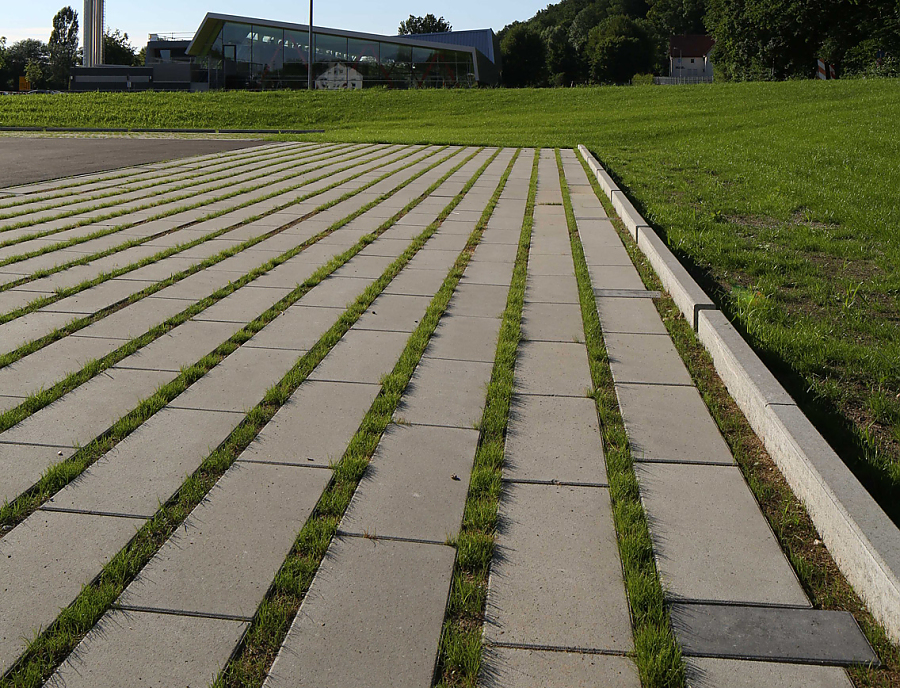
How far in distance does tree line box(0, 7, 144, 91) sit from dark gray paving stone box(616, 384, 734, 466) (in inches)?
3362

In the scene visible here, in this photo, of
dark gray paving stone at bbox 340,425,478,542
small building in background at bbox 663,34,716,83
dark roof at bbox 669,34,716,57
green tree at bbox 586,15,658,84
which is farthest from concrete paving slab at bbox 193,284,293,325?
dark roof at bbox 669,34,716,57

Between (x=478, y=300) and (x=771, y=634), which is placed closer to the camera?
(x=771, y=634)

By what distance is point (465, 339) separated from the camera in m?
5.18

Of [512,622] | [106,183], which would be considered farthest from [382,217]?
[512,622]

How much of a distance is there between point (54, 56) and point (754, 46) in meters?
107

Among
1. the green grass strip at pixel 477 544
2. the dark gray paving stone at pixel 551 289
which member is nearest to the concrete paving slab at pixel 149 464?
the green grass strip at pixel 477 544

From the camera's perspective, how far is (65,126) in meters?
29.2

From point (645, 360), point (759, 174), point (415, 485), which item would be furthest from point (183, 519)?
point (759, 174)

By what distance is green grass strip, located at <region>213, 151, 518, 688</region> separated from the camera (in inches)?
87.4

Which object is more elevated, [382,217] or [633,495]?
[382,217]

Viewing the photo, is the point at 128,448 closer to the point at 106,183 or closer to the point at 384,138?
the point at 106,183

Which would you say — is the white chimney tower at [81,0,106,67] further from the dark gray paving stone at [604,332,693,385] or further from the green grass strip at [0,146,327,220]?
the dark gray paving stone at [604,332,693,385]

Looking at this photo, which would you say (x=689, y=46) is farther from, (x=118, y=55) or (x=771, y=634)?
(x=771, y=634)

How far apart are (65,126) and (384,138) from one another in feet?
46.3
